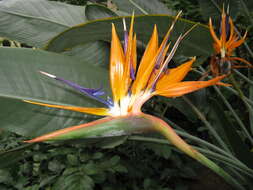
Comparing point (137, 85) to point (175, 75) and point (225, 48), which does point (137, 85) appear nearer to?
point (175, 75)

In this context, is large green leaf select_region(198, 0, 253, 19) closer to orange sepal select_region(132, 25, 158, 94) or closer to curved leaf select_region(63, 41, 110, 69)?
curved leaf select_region(63, 41, 110, 69)

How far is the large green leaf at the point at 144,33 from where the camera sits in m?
0.53

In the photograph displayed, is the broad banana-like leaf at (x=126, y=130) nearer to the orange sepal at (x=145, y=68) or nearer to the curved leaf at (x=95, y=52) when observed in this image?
the orange sepal at (x=145, y=68)

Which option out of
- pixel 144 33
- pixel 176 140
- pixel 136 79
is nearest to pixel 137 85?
pixel 136 79

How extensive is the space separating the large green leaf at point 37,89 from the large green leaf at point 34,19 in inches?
8.9

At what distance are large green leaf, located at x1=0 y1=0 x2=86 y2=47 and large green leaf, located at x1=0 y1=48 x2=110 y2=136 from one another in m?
0.23

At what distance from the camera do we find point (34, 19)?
2.50ft

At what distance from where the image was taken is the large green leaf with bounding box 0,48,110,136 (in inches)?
21.6

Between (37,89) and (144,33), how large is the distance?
24 cm

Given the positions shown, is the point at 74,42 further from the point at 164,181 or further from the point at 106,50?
the point at 164,181

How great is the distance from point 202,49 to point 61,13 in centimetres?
40

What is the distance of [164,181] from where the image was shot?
1353 millimetres

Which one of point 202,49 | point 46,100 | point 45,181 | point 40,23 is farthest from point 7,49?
point 45,181

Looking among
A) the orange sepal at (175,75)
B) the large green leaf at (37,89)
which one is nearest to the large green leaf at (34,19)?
the large green leaf at (37,89)
